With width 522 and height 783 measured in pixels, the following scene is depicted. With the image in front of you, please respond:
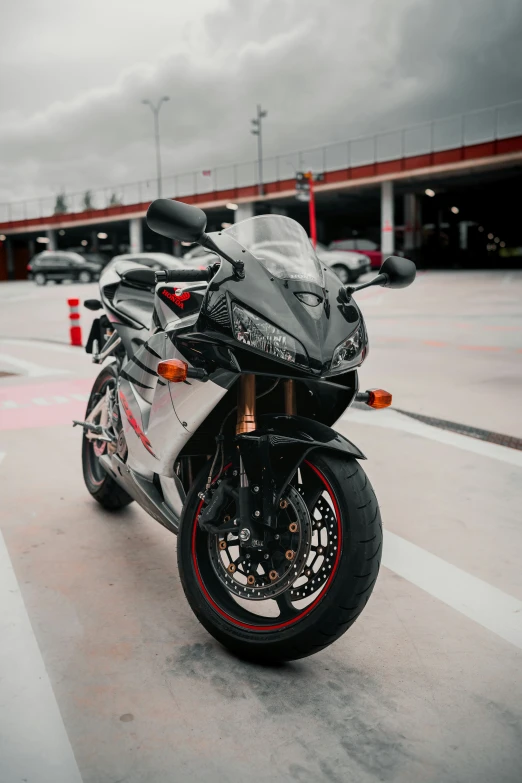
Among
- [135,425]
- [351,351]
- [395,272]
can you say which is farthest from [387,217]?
[351,351]

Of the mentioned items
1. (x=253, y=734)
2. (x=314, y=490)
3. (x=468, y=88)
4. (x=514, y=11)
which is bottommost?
(x=253, y=734)

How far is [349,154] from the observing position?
135 feet

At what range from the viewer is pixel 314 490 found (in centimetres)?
254

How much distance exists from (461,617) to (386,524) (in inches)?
41.6

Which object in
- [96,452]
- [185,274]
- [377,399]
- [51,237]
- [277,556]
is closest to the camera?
[277,556]

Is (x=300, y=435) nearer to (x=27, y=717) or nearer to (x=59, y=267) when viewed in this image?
(x=27, y=717)

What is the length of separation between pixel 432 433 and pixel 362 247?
101 ft

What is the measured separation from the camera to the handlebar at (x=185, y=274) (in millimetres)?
2721

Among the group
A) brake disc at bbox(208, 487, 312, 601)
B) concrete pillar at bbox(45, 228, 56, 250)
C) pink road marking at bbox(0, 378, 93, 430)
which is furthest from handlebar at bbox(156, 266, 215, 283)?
concrete pillar at bbox(45, 228, 56, 250)

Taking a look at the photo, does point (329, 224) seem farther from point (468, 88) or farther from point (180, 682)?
point (180, 682)

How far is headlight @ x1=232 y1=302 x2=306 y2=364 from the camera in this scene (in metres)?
2.45

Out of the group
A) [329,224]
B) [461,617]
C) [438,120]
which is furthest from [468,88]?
[461,617]

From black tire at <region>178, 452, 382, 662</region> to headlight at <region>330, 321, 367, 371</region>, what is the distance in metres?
0.32

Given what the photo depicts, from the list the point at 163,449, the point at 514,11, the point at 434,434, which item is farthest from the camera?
the point at 514,11
